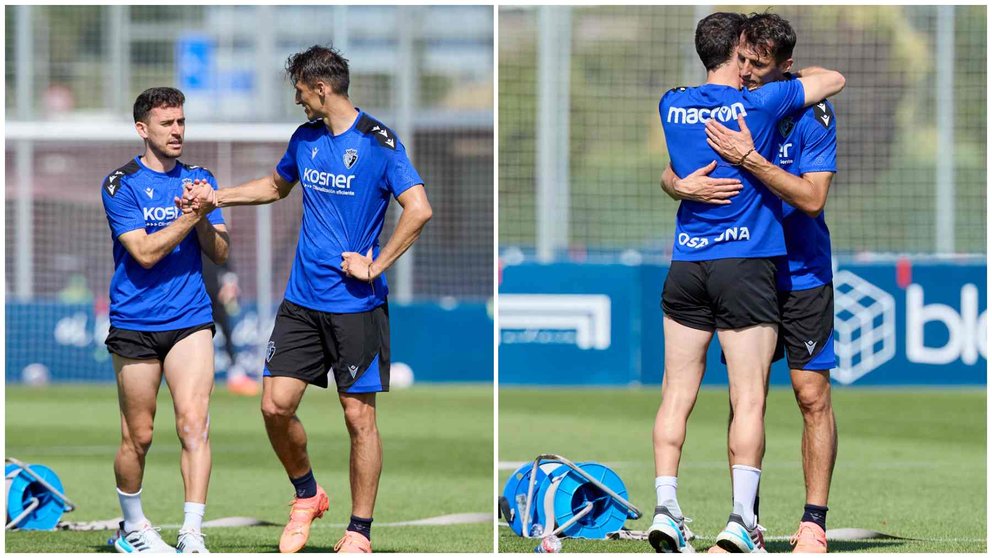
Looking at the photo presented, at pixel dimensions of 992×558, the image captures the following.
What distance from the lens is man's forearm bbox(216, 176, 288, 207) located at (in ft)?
19.5

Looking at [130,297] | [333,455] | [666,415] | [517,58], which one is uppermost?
[517,58]

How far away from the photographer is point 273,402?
18.9ft

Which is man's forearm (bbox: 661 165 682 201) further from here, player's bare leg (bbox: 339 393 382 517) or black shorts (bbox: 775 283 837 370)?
player's bare leg (bbox: 339 393 382 517)

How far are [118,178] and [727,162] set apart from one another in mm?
2482

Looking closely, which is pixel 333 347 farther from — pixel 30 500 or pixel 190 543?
pixel 30 500

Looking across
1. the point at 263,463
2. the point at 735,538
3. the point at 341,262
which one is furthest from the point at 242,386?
the point at 735,538

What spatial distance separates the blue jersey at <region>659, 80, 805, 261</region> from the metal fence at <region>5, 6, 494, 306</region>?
1174cm

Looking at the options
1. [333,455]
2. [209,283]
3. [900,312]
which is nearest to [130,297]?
[333,455]

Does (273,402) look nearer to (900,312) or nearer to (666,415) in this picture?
(666,415)

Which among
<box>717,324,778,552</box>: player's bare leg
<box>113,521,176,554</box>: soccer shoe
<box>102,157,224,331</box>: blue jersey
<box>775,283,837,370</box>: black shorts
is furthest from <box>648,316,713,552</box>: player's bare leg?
<box>113,521,176,554</box>: soccer shoe

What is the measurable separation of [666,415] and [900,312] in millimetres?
11322

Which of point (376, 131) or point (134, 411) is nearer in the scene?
point (376, 131)

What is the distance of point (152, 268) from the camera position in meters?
6.03

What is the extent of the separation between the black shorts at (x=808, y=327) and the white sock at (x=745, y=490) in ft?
1.70
